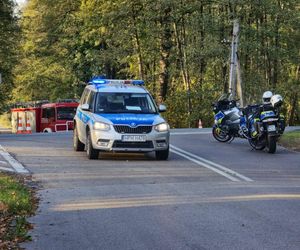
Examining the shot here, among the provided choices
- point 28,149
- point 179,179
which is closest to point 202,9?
point 28,149

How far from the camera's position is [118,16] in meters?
39.8

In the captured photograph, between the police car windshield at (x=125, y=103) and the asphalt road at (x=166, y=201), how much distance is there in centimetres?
121

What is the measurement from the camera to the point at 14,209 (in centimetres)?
804

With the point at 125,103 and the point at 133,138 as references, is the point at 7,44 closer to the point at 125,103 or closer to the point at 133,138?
the point at 125,103

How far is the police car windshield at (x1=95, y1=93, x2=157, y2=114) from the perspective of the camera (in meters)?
14.7

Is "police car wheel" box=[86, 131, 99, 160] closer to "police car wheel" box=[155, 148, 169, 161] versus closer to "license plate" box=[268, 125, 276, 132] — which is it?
"police car wheel" box=[155, 148, 169, 161]

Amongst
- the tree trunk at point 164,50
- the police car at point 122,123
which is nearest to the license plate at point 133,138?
the police car at point 122,123

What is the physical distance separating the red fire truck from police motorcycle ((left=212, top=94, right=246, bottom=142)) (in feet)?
55.6

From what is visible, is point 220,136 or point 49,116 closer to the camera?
point 220,136

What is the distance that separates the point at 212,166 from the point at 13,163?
4.54 metres

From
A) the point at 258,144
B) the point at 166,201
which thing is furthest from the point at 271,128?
the point at 166,201

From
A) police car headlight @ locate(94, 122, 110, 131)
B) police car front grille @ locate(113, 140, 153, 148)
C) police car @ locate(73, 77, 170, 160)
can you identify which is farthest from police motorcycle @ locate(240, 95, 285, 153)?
police car headlight @ locate(94, 122, 110, 131)

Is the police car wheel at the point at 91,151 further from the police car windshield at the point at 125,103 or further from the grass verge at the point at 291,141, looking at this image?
the grass verge at the point at 291,141

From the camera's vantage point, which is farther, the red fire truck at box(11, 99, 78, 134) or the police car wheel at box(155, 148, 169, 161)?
the red fire truck at box(11, 99, 78, 134)
